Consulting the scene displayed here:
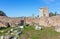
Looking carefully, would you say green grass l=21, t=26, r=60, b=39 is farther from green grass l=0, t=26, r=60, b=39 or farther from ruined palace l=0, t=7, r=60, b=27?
ruined palace l=0, t=7, r=60, b=27

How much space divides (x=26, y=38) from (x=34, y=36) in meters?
0.80

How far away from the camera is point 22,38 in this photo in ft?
58.2

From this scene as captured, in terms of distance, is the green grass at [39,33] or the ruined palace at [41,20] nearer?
the green grass at [39,33]

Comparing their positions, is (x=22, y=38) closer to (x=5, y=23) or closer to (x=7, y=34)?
(x=7, y=34)

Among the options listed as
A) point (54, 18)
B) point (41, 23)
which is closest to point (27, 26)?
point (41, 23)

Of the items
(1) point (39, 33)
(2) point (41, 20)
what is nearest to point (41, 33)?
(1) point (39, 33)

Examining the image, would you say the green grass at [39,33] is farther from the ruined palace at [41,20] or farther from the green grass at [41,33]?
the ruined palace at [41,20]

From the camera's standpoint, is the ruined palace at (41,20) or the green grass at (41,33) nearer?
the green grass at (41,33)

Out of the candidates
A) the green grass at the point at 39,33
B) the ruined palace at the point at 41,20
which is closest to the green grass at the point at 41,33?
the green grass at the point at 39,33

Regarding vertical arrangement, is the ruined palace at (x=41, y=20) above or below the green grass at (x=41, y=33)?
above

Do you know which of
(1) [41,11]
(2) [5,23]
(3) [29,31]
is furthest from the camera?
(1) [41,11]

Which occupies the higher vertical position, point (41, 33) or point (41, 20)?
point (41, 20)

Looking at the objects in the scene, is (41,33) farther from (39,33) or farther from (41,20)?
(41,20)

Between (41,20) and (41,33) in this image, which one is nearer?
(41,33)
